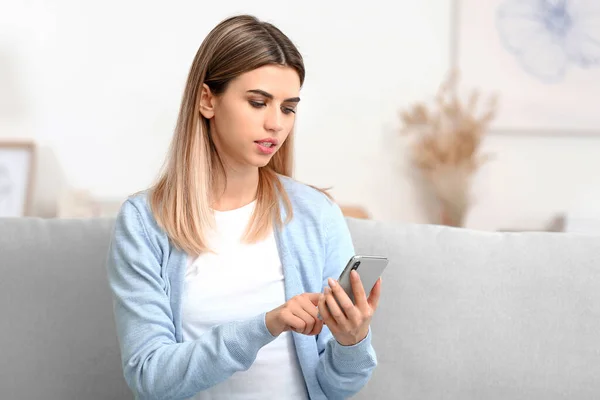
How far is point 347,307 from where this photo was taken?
109 cm

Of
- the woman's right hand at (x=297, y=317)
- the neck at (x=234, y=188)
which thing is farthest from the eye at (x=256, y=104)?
the woman's right hand at (x=297, y=317)

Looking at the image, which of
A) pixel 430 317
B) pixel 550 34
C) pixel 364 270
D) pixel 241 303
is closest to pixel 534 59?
pixel 550 34

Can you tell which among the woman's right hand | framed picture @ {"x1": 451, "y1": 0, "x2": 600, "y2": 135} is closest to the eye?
the woman's right hand

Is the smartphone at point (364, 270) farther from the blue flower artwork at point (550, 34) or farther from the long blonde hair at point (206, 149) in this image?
the blue flower artwork at point (550, 34)

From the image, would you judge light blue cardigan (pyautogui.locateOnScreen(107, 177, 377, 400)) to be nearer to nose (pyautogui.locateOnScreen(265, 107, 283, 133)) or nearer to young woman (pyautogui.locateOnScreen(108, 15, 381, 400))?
young woman (pyautogui.locateOnScreen(108, 15, 381, 400))

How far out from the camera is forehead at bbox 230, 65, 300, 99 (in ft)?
4.20

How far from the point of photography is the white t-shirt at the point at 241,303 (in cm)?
130

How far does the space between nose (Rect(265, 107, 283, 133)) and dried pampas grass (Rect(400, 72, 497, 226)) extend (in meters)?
1.79

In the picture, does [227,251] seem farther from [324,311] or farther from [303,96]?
[303,96]

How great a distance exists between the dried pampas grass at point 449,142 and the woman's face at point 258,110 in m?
1.75

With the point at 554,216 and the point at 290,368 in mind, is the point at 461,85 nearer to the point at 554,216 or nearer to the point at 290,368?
the point at 554,216

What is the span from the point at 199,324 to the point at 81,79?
1878 mm

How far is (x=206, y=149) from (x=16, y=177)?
172 centimetres

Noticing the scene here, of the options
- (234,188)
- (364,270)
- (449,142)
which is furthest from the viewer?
(449,142)
